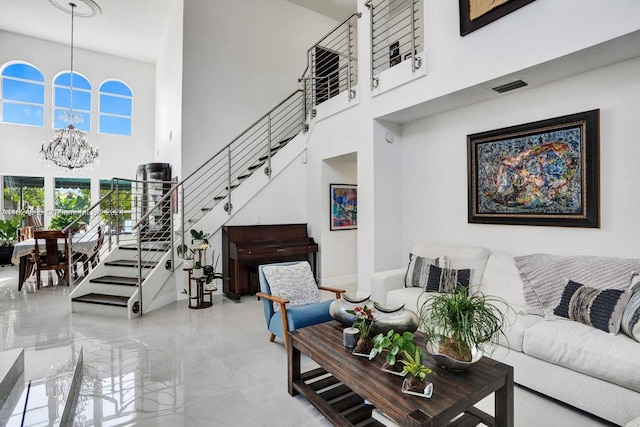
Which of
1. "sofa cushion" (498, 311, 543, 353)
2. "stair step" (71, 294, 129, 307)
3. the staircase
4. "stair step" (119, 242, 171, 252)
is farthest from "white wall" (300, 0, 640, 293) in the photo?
"stair step" (71, 294, 129, 307)

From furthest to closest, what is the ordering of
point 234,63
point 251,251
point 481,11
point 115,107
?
point 115,107
point 234,63
point 251,251
point 481,11

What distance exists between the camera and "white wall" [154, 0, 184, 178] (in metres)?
6.12

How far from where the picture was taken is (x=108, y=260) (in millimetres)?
4996

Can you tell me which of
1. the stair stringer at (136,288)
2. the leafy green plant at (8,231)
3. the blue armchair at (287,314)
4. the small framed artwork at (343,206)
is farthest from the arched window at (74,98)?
the blue armchair at (287,314)

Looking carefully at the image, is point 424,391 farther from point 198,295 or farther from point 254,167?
point 254,167

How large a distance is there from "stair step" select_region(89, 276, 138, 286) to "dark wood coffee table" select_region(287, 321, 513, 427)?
3.26m

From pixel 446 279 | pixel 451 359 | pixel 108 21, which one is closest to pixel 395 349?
pixel 451 359

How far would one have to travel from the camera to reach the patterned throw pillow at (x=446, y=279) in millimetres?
3396

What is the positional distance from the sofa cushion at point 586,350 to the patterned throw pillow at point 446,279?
94 cm

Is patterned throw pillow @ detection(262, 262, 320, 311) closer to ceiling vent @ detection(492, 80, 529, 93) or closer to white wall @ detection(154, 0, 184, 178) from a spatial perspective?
ceiling vent @ detection(492, 80, 529, 93)

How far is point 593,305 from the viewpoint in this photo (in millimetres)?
2383

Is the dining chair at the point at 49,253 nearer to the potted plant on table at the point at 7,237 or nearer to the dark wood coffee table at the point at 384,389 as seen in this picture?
the potted plant on table at the point at 7,237

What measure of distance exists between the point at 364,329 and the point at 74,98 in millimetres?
10605

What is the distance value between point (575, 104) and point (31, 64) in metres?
11.5
